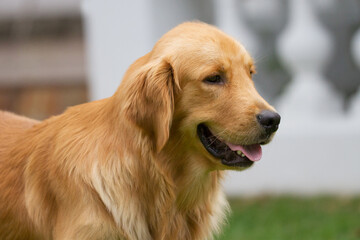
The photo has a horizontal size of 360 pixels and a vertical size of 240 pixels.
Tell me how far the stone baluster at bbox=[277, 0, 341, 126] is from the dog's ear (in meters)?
3.99

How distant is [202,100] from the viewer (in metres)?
3.97

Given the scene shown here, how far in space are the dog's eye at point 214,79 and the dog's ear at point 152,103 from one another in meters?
0.23

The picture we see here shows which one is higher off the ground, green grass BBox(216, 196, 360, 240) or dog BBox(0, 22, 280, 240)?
dog BBox(0, 22, 280, 240)

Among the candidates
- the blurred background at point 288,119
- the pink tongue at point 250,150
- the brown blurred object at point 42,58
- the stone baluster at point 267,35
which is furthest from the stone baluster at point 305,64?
the brown blurred object at point 42,58

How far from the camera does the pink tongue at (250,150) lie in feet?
13.1

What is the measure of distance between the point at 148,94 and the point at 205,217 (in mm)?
901

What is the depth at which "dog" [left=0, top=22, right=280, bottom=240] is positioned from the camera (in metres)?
3.89

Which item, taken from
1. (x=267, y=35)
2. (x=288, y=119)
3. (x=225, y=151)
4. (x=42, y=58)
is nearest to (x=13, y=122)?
(x=225, y=151)

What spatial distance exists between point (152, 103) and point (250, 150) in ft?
2.05

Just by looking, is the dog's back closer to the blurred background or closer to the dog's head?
the dog's head

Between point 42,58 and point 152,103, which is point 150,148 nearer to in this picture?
point 152,103

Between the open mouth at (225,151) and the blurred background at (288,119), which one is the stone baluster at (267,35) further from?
the open mouth at (225,151)

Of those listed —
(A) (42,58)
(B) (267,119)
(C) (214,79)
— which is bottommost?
(A) (42,58)

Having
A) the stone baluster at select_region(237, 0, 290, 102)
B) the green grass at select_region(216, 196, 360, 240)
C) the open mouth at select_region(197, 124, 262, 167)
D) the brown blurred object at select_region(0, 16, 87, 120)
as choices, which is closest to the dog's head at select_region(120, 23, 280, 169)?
the open mouth at select_region(197, 124, 262, 167)
